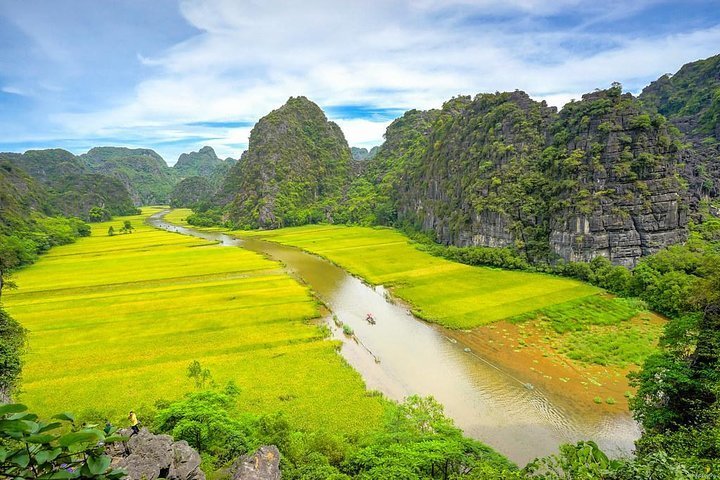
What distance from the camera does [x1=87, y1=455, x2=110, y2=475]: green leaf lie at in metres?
2.46

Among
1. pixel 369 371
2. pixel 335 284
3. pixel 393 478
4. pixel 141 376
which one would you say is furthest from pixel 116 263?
pixel 393 478

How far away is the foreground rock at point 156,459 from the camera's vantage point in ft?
33.6

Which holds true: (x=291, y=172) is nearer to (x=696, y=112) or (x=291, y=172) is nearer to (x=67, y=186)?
(x=67, y=186)

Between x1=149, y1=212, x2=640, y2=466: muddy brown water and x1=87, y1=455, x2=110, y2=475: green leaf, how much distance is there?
16267mm

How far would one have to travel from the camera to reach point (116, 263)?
210 ft

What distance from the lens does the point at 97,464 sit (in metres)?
2.48

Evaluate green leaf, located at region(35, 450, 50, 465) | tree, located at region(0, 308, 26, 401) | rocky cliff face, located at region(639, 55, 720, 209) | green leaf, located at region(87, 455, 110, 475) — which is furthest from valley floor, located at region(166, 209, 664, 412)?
rocky cliff face, located at region(639, 55, 720, 209)

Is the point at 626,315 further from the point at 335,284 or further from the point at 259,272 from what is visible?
the point at 259,272

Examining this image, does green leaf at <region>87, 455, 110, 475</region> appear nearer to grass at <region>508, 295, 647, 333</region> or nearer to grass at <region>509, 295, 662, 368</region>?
grass at <region>509, 295, 662, 368</region>

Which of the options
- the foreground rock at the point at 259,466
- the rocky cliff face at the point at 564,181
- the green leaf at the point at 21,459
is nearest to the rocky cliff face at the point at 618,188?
the rocky cliff face at the point at 564,181

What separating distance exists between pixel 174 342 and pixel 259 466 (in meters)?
24.4

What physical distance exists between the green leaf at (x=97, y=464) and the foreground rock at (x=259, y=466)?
1033 centimetres

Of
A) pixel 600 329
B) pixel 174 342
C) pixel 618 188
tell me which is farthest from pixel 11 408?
pixel 618 188

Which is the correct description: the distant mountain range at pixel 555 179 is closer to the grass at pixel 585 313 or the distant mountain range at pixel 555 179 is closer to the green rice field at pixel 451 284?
the green rice field at pixel 451 284
